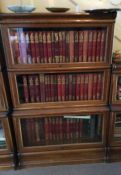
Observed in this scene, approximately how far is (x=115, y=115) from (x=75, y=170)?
25.9 inches

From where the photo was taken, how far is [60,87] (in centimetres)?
168

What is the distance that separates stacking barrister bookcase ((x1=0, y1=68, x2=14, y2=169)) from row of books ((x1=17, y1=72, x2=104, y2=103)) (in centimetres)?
14

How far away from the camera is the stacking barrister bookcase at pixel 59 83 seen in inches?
57.3

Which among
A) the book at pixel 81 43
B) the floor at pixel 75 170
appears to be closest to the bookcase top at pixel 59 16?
the book at pixel 81 43

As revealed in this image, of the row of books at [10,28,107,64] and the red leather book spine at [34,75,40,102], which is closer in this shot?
the row of books at [10,28,107,64]

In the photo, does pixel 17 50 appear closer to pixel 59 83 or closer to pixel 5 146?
pixel 59 83

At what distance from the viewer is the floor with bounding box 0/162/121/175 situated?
1797 millimetres

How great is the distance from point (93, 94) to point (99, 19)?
0.64 m

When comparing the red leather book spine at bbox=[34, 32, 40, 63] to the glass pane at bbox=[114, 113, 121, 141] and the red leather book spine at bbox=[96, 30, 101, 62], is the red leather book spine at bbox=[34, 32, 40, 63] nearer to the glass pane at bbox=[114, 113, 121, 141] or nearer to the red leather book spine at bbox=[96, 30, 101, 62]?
the red leather book spine at bbox=[96, 30, 101, 62]

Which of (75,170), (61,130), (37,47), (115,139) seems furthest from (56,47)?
(75,170)

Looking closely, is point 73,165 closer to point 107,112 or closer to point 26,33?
point 107,112

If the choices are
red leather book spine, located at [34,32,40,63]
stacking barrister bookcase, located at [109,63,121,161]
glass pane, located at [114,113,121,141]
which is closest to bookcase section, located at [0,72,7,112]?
red leather book spine, located at [34,32,40,63]

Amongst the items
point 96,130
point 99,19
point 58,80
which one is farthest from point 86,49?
point 96,130

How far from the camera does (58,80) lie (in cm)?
166
